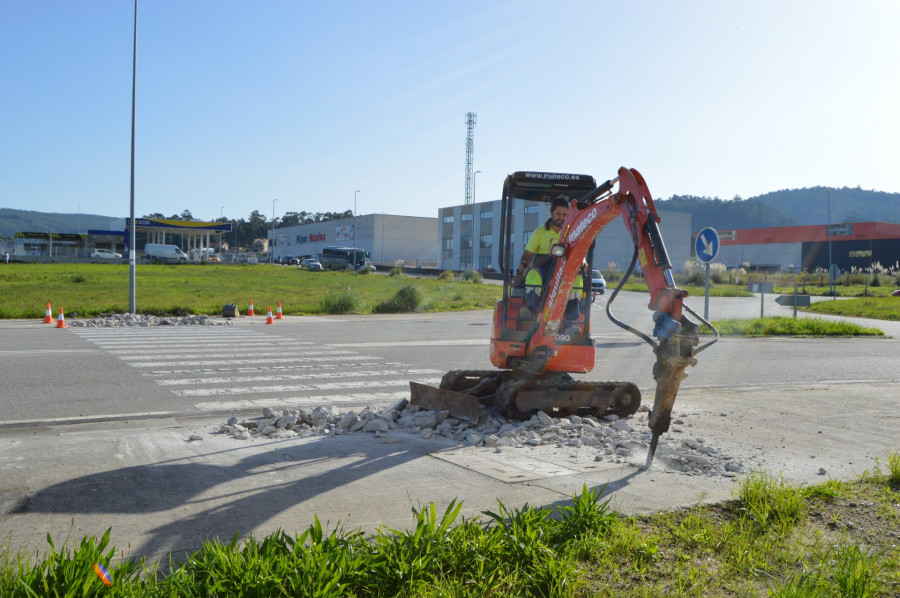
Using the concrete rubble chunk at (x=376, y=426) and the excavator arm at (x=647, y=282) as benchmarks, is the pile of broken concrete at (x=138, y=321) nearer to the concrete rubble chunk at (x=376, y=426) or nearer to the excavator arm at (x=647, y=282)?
the concrete rubble chunk at (x=376, y=426)

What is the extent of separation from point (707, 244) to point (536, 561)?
638 inches

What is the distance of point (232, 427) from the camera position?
7449 mm

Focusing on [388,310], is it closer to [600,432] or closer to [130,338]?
[130,338]

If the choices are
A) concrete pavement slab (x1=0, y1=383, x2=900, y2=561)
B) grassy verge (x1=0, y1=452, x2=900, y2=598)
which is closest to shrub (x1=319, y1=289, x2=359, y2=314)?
concrete pavement slab (x1=0, y1=383, x2=900, y2=561)

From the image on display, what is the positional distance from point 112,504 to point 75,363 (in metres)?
8.27

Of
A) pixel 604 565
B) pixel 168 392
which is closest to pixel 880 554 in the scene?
pixel 604 565

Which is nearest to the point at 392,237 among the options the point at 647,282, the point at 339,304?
the point at 339,304

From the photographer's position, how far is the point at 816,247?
307ft

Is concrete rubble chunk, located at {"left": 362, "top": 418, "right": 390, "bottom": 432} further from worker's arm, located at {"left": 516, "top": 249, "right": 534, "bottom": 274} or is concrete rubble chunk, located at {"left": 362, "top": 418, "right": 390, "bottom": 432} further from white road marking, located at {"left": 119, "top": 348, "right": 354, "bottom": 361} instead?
white road marking, located at {"left": 119, "top": 348, "right": 354, "bottom": 361}

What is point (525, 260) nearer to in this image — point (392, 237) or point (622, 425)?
point (622, 425)

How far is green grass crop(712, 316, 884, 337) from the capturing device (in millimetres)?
22094

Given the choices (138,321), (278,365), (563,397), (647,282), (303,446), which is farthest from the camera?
(138,321)

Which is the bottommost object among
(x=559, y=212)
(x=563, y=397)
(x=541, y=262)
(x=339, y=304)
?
(x=563, y=397)

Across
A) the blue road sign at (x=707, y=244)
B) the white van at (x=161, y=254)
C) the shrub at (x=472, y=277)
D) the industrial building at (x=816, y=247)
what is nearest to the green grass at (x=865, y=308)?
the blue road sign at (x=707, y=244)
